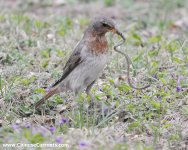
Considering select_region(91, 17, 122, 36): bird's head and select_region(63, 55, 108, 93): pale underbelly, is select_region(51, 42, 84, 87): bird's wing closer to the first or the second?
select_region(63, 55, 108, 93): pale underbelly

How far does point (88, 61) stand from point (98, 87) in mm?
781

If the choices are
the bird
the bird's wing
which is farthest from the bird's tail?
the bird's wing

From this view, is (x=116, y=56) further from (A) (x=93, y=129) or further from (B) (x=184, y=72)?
(A) (x=93, y=129)

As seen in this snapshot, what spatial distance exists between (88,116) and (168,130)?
0.84 m

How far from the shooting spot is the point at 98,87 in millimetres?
8023

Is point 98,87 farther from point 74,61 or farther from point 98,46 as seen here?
point 98,46

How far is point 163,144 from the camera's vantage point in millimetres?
6293

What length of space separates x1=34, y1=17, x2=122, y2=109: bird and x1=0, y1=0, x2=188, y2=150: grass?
0.59ft

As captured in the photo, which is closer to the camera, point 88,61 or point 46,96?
point 88,61

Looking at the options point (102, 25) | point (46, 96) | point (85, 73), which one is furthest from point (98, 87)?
point (102, 25)

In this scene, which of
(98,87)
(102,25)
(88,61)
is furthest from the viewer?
(98,87)

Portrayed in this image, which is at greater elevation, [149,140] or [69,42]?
[69,42]

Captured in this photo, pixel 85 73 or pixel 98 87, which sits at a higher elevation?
pixel 85 73

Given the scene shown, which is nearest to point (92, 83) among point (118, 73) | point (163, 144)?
point (118, 73)
